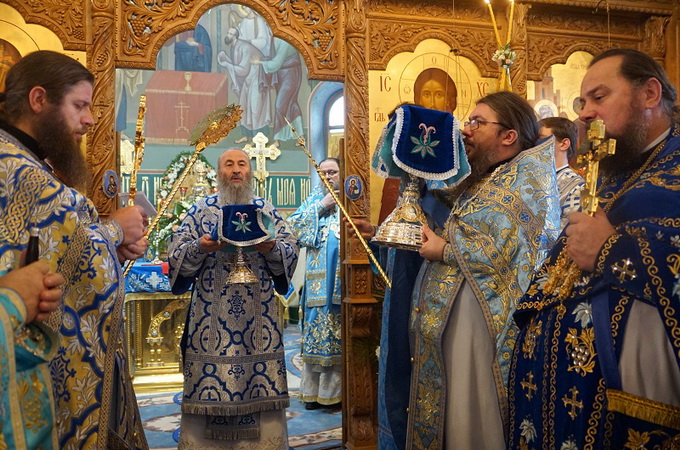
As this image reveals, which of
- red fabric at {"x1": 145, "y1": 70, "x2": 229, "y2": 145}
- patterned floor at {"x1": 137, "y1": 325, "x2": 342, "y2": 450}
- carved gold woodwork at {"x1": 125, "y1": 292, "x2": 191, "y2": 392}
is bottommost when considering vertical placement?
patterned floor at {"x1": 137, "y1": 325, "x2": 342, "y2": 450}

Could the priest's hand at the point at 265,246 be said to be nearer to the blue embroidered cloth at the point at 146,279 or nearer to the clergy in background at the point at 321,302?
the clergy in background at the point at 321,302

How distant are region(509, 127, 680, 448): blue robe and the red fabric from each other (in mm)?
10411

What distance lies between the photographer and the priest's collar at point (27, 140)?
7.39 ft

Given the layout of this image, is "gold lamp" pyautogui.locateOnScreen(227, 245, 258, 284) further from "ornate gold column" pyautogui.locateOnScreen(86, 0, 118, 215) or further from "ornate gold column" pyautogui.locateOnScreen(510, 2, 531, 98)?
"ornate gold column" pyautogui.locateOnScreen(510, 2, 531, 98)

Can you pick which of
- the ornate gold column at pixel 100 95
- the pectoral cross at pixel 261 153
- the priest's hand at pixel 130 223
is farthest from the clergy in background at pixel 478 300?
the pectoral cross at pixel 261 153

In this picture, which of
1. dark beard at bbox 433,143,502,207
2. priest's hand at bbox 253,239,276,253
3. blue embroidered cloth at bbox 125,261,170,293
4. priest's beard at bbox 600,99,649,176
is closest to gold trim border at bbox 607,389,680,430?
priest's beard at bbox 600,99,649,176

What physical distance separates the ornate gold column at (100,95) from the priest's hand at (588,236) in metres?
3.25

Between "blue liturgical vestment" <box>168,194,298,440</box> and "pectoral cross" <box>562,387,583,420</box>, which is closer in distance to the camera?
"pectoral cross" <box>562,387,583,420</box>

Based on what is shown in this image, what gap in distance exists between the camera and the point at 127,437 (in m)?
2.66

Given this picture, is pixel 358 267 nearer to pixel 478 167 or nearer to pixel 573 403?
pixel 478 167

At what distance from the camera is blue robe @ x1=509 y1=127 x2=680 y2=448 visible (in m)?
1.62

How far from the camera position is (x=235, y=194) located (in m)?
4.33

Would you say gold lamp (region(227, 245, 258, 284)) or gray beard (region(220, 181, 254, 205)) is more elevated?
gray beard (region(220, 181, 254, 205))

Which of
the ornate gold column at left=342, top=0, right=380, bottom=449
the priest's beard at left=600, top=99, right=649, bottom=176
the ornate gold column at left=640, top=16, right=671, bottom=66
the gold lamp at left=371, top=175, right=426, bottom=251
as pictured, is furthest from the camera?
the ornate gold column at left=640, top=16, right=671, bottom=66
